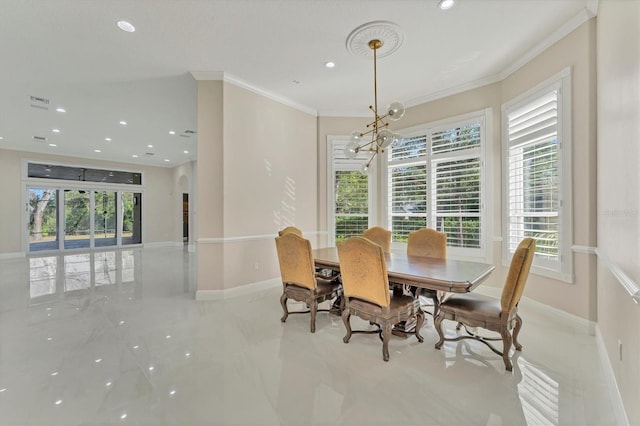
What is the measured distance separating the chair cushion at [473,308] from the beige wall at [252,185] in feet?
9.73

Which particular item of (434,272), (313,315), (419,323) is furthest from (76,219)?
(434,272)

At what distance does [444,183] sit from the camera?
458cm

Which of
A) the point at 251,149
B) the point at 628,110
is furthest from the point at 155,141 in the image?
the point at 628,110

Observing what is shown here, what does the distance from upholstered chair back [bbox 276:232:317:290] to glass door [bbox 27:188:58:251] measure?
9826 mm

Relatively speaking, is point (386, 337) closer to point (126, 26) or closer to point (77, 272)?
point (126, 26)

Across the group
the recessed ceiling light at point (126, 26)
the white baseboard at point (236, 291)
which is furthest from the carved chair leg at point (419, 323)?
the recessed ceiling light at point (126, 26)

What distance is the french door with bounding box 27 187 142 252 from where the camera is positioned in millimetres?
8523

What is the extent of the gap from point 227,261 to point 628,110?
4243 millimetres

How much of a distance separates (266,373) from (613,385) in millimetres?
2455

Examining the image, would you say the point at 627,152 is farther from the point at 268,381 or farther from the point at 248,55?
the point at 248,55

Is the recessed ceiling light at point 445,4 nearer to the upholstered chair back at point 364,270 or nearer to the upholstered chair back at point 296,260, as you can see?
the upholstered chair back at point 364,270

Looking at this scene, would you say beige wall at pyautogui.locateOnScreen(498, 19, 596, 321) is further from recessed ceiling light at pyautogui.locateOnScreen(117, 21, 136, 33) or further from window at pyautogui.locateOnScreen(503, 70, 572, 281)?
recessed ceiling light at pyautogui.locateOnScreen(117, 21, 136, 33)

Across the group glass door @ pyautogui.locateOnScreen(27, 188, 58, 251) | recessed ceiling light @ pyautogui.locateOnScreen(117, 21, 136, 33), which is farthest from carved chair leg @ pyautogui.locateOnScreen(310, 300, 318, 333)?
glass door @ pyautogui.locateOnScreen(27, 188, 58, 251)

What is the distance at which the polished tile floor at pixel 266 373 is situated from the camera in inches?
66.6
